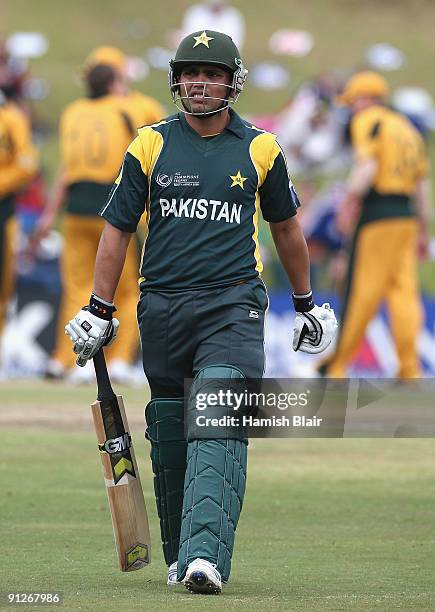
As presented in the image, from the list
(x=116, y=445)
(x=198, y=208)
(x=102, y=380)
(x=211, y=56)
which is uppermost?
(x=211, y=56)

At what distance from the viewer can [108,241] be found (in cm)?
660

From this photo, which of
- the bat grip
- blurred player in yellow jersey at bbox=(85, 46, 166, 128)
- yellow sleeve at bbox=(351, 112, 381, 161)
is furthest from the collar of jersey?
yellow sleeve at bbox=(351, 112, 381, 161)

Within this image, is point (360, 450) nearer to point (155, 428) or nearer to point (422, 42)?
point (155, 428)

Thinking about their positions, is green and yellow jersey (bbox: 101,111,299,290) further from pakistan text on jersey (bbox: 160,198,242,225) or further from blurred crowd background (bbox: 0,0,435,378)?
blurred crowd background (bbox: 0,0,435,378)

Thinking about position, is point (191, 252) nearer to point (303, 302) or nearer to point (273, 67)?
point (303, 302)

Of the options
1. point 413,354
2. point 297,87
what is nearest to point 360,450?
point 413,354

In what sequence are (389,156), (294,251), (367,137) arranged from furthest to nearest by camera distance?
1. (389,156)
2. (367,137)
3. (294,251)

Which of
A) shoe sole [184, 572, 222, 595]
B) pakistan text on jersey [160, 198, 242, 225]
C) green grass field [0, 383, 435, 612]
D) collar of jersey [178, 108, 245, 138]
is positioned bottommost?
green grass field [0, 383, 435, 612]

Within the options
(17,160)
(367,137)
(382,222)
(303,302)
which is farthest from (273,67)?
(303,302)

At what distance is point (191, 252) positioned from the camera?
6539 mm

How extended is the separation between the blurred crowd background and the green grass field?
577cm

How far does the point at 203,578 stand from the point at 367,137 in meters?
11.1

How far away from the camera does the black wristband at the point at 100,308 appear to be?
21.7ft

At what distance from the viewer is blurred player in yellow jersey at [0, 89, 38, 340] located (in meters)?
17.1
